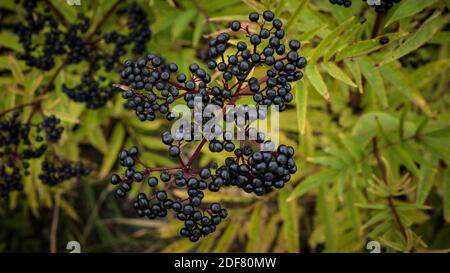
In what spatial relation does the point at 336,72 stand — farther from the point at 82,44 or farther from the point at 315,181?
the point at 82,44

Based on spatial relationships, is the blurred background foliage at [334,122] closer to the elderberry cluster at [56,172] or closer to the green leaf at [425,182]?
the green leaf at [425,182]

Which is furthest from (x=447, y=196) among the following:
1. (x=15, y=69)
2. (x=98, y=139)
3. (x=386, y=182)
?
(x=15, y=69)

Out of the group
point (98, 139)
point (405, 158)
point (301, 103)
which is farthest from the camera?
point (98, 139)

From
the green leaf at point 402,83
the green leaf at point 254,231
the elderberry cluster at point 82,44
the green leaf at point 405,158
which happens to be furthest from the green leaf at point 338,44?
the green leaf at point 254,231

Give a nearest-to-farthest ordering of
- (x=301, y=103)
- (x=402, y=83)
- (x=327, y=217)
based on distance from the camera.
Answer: (x=301, y=103)
(x=402, y=83)
(x=327, y=217)

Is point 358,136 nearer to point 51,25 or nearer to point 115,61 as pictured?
point 115,61
